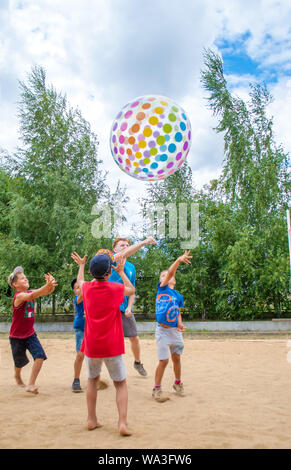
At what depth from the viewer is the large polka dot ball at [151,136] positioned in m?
4.72

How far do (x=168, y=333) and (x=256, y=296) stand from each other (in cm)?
1004

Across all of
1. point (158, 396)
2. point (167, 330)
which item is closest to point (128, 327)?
point (167, 330)

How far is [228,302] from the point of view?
47.1 feet

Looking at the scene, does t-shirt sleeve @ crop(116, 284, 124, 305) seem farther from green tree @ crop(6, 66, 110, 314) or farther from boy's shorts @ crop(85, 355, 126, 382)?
green tree @ crop(6, 66, 110, 314)

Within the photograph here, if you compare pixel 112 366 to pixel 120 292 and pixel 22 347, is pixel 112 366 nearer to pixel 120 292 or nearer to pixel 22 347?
pixel 120 292

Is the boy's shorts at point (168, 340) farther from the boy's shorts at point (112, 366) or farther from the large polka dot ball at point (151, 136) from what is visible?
the large polka dot ball at point (151, 136)

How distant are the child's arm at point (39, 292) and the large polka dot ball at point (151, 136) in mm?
1685

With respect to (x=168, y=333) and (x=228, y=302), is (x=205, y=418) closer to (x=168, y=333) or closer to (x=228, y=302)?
(x=168, y=333)

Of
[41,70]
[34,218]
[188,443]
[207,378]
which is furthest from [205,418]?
[41,70]

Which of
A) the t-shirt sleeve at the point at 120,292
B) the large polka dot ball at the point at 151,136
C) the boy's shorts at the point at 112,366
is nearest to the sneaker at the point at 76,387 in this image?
the boy's shorts at the point at 112,366
